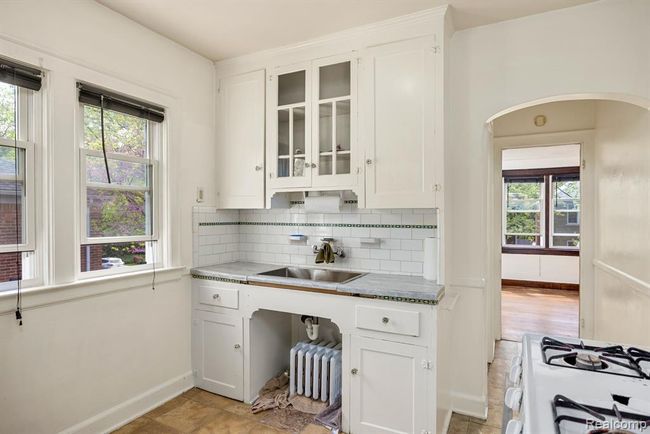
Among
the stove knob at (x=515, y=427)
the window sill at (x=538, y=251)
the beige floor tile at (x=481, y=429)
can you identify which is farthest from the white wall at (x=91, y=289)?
the window sill at (x=538, y=251)

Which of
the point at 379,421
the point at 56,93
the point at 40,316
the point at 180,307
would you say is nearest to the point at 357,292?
the point at 379,421

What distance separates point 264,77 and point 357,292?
182cm

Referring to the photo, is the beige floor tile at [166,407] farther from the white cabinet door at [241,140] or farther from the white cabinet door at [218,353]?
the white cabinet door at [241,140]

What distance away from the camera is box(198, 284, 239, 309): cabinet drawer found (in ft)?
8.44

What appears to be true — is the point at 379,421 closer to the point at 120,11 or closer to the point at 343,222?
the point at 343,222

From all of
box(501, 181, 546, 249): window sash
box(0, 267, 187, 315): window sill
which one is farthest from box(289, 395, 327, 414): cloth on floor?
box(501, 181, 546, 249): window sash

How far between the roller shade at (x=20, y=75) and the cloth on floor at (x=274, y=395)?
2.38 meters

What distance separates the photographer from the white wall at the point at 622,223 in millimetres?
2225

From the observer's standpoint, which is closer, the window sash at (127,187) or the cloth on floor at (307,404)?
the window sash at (127,187)

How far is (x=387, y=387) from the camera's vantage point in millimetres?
2074

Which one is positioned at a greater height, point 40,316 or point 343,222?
point 343,222

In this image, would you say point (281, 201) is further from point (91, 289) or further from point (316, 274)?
point (91, 289)

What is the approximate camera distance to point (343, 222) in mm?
2830

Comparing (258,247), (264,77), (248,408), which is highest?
(264,77)
